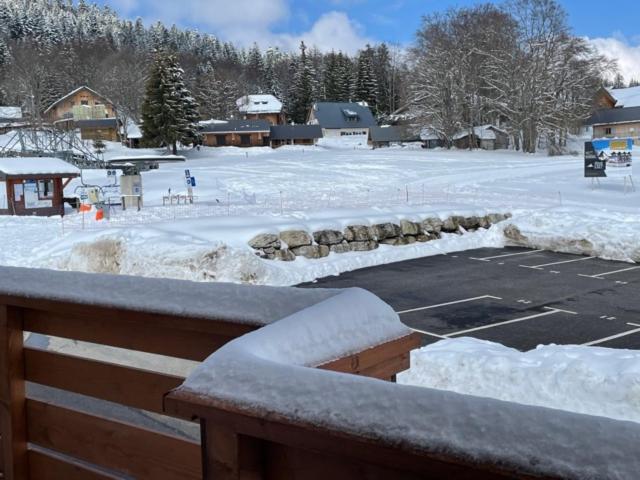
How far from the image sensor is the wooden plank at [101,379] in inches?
92.6

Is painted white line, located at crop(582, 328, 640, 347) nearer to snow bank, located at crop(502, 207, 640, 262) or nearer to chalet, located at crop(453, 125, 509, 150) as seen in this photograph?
snow bank, located at crop(502, 207, 640, 262)

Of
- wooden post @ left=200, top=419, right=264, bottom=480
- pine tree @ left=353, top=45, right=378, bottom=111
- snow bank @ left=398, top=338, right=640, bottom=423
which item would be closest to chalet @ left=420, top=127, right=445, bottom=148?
pine tree @ left=353, top=45, right=378, bottom=111

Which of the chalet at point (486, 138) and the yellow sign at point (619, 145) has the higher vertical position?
the chalet at point (486, 138)

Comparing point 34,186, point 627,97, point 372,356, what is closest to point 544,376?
point 372,356

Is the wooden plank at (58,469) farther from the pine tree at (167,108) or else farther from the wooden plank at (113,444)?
the pine tree at (167,108)

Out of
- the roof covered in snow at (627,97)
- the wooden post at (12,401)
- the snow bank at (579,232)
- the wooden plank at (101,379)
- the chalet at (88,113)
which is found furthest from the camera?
the roof covered in snow at (627,97)

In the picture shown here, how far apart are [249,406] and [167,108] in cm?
6268

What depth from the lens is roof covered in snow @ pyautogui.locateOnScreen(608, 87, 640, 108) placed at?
8888cm

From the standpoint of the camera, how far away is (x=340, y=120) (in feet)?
295

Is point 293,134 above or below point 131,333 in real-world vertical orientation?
above

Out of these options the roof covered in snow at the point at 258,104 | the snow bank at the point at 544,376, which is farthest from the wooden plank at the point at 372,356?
the roof covered in snow at the point at 258,104

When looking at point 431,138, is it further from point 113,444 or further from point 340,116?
point 113,444

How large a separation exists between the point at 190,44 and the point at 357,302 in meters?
157

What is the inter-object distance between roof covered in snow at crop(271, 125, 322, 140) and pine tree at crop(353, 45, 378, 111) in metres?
21.0
